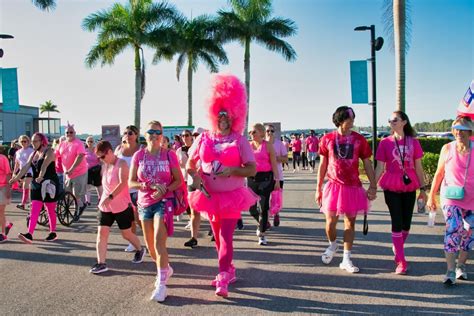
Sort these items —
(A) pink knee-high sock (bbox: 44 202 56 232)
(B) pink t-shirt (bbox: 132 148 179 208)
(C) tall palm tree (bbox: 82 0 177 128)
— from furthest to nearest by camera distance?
(C) tall palm tree (bbox: 82 0 177 128) → (A) pink knee-high sock (bbox: 44 202 56 232) → (B) pink t-shirt (bbox: 132 148 179 208)

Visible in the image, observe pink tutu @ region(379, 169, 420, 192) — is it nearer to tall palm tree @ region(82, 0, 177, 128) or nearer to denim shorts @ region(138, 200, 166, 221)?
denim shorts @ region(138, 200, 166, 221)

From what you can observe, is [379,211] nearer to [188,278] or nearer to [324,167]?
[324,167]

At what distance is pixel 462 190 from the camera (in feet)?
16.3

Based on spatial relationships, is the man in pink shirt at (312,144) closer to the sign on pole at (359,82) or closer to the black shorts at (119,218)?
the sign on pole at (359,82)

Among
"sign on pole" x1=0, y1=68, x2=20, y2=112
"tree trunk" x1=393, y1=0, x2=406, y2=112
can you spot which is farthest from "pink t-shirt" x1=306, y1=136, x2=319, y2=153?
"sign on pole" x1=0, y1=68, x2=20, y2=112

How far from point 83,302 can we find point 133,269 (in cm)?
126

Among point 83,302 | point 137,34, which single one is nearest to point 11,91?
point 83,302

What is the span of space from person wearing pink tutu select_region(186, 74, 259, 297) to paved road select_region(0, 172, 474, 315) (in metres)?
0.53

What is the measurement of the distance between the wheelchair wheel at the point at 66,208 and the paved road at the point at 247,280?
105cm

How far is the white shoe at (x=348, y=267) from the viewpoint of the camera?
550cm

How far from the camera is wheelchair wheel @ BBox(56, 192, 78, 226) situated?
9039 mm

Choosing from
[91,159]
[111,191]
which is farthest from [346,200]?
[91,159]

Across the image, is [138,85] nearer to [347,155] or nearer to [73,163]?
[73,163]

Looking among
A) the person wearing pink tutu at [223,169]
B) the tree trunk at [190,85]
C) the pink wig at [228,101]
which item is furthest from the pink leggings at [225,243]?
the tree trunk at [190,85]
